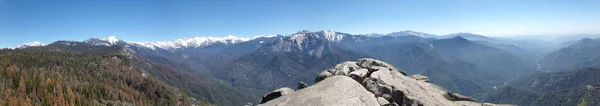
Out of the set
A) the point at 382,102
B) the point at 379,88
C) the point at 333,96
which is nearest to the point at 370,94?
the point at 382,102

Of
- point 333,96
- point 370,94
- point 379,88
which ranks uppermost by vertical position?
point 333,96

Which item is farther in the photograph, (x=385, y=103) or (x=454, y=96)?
(x=454, y=96)

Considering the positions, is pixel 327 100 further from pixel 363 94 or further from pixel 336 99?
pixel 363 94

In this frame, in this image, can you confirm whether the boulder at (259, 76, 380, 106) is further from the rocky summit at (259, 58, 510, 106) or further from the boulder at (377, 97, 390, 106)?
the boulder at (377, 97, 390, 106)

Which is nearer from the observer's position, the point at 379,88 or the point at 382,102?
the point at 382,102

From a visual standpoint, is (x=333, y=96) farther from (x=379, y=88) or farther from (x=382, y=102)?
(x=379, y=88)

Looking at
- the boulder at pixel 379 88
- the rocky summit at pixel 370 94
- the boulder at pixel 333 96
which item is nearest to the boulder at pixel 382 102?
the rocky summit at pixel 370 94

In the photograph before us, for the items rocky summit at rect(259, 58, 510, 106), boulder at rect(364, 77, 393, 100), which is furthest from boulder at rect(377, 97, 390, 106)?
boulder at rect(364, 77, 393, 100)

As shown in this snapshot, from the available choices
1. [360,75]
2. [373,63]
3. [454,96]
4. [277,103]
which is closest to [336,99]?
[277,103]
